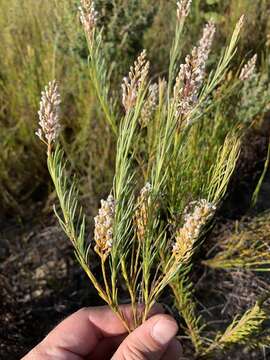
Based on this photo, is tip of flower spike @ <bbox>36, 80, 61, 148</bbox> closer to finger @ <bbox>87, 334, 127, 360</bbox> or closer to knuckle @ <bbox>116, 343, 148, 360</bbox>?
knuckle @ <bbox>116, 343, 148, 360</bbox>

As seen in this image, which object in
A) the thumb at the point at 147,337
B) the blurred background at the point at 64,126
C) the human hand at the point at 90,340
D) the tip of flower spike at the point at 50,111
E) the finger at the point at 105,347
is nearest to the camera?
the tip of flower spike at the point at 50,111

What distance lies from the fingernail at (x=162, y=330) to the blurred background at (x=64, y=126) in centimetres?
81

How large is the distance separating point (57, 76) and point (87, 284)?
948 mm

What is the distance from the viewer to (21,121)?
6.95 ft

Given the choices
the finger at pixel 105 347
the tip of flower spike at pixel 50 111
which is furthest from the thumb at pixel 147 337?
the tip of flower spike at pixel 50 111

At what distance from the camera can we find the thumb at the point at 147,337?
1.02 m

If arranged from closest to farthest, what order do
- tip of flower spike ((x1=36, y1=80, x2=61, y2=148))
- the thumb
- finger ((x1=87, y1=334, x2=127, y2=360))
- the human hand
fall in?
tip of flower spike ((x1=36, y1=80, x2=61, y2=148)) < the thumb < the human hand < finger ((x1=87, y1=334, x2=127, y2=360))

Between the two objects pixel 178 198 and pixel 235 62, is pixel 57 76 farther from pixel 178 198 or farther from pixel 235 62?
pixel 178 198

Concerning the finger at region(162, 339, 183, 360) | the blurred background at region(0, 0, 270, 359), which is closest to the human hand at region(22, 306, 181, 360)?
the finger at region(162, 339, 183, 360)

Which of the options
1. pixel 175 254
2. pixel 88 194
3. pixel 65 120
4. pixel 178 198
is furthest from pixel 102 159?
pixel 175 254

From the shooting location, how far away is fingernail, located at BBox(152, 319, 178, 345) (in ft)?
3.37

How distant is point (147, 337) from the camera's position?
1.02 m

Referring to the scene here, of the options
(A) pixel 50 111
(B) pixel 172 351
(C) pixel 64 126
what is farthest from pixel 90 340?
(C) pixel 64 126

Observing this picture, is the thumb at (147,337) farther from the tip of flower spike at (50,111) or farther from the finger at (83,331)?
the tip of flower spike at (50,111)
